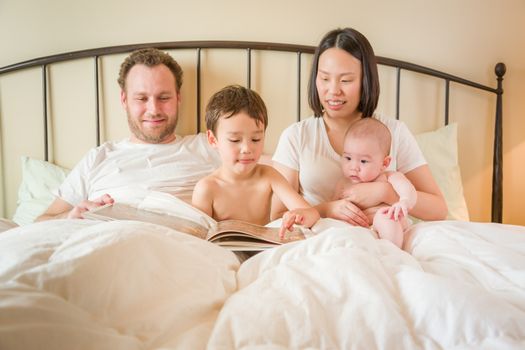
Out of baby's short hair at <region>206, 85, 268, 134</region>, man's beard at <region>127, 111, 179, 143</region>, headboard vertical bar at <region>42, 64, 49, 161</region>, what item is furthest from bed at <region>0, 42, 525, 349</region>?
headboard vertical bar at <region>42, 64, 49, 161</region>

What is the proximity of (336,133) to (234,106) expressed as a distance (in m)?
0.43

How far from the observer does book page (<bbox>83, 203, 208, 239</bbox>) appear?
1072mm

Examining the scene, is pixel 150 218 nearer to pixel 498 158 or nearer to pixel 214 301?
pixel 214 301

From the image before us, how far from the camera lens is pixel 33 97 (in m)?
1.91

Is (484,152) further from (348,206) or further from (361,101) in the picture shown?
(348,206)

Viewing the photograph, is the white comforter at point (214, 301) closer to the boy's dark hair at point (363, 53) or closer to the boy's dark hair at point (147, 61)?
the boy's dark hair at point (363, 53)

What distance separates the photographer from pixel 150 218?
1127 millimetres

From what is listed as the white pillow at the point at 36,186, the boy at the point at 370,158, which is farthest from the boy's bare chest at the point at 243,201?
the white pillow at the point at 36,186

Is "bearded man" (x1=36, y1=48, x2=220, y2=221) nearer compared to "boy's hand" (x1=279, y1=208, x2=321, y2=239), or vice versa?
"boy's hand" (x1=279, y1=208, x2=321, y2=239)

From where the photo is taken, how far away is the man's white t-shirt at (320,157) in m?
1.43

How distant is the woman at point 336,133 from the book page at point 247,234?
12.4 inches

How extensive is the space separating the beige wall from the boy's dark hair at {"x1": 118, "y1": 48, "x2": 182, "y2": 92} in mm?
217

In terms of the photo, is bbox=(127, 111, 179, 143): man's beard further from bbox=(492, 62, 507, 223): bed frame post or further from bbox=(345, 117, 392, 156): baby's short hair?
bbox=(492, 62, 507, 223): bed frame post

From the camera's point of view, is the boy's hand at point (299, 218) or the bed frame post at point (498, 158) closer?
the boy's hand at point (299, 218)
